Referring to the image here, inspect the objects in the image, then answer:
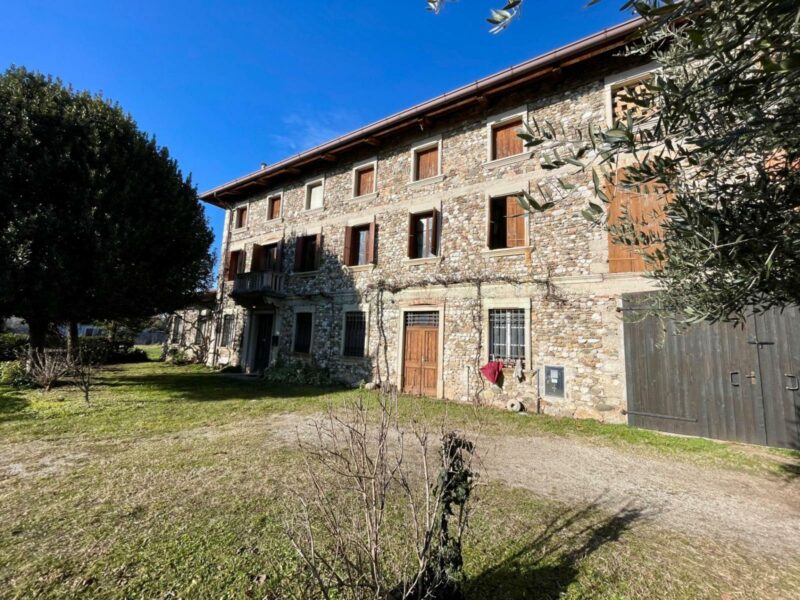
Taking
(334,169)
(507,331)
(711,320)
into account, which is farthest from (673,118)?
(334,169)

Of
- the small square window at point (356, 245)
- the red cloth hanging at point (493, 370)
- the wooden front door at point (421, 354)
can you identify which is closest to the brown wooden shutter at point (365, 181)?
the small square window at point (356, 245)

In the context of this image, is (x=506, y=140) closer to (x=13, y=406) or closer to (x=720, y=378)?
(x=720, y=378)

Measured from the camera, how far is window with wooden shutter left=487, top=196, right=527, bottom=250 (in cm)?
937

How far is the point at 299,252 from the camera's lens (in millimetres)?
14023

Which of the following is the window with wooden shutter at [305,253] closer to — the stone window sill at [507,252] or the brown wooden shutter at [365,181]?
the brown wooden shutter at [365,181]

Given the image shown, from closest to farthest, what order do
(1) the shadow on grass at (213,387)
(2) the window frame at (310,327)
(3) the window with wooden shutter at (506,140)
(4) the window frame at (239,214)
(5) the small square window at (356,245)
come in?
(1) the shadow on grass at (213,387) → (3) the window with wooden shutter at (506,140) → (5) the small square window at (356,245) → (2) the window frame at (310,327) → (4) the window frame at (239,214)

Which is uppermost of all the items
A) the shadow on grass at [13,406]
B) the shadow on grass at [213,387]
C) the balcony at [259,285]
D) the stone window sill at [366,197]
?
the stone window sill at [366,197]

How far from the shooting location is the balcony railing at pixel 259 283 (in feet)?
44.3

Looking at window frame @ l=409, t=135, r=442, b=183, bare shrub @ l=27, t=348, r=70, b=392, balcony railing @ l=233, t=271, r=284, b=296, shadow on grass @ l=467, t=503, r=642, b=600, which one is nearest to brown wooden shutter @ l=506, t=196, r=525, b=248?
window frame @ l=409, t=135, r=442, b=183

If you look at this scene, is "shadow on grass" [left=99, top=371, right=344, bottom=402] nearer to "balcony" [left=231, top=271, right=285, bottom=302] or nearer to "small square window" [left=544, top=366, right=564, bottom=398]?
"balcony" [left=231, top=271, right=285, bottom=302]

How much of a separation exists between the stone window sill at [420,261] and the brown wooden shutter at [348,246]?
2307mm

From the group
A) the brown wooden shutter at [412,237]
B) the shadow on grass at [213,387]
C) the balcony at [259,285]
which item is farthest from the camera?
the balcony at [259,285]

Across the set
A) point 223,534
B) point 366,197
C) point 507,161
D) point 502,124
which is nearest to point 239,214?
point 366,197

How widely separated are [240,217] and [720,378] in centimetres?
1768
